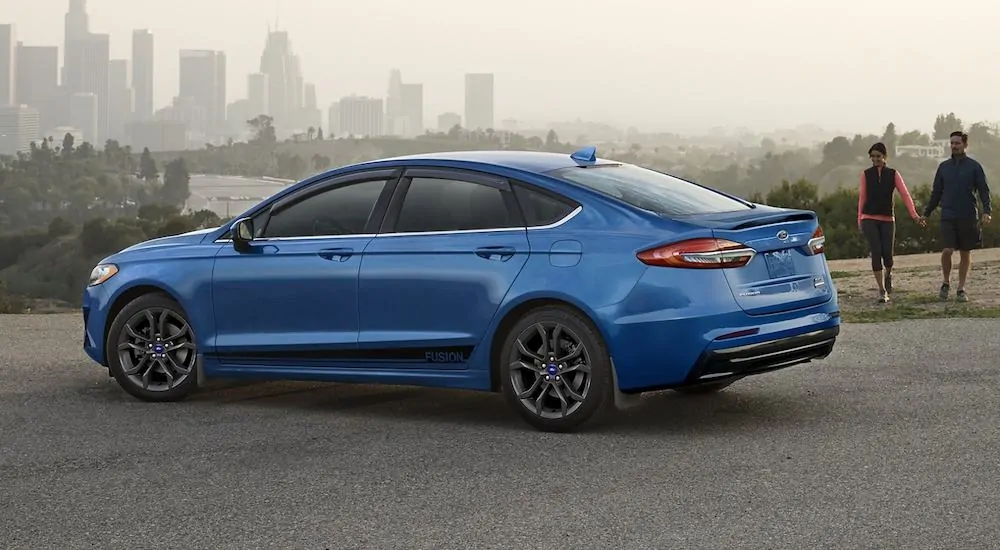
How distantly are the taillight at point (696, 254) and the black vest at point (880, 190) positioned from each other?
870cm

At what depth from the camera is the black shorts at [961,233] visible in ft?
51.1

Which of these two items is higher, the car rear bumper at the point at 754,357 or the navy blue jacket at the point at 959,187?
the navy blue jacket at the point at 959,187

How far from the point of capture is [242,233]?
8.95m

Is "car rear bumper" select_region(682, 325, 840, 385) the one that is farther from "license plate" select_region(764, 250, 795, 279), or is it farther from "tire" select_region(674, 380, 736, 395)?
"tire" select_region(674, 380, 736, 395)

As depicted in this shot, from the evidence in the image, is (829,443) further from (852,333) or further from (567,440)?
(852,333)

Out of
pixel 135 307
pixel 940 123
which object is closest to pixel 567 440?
pixel 135 307

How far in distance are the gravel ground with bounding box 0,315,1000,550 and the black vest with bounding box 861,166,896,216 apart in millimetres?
5779

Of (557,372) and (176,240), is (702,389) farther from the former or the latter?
(176,240)

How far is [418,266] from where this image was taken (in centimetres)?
827

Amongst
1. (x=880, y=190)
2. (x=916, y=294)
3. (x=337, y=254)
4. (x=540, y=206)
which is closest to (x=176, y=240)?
(x=337, y=254)

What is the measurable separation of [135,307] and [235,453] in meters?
2.25

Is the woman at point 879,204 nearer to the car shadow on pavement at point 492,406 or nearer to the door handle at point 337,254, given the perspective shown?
the car shadow on pavement at point 492,406

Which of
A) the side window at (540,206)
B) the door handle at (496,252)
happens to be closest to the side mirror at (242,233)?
the door handle at (496,252)

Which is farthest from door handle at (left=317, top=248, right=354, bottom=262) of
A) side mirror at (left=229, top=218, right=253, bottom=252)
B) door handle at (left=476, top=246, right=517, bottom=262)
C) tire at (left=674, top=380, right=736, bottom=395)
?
tire at (left=674, top=380, right=736, bottom=395)
